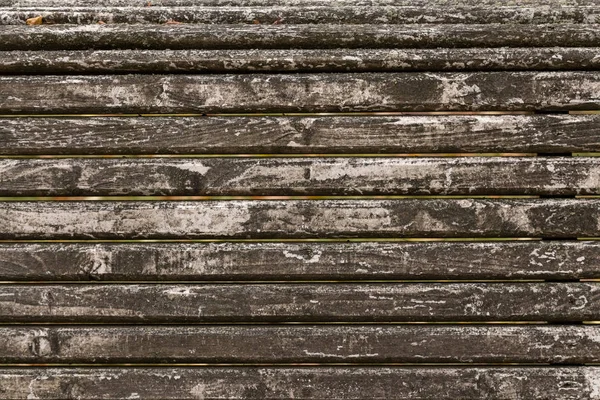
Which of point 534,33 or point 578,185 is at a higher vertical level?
point 534,33

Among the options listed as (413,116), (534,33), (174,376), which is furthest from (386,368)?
(534,33)

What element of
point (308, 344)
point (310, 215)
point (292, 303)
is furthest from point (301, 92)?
point (308, 344)

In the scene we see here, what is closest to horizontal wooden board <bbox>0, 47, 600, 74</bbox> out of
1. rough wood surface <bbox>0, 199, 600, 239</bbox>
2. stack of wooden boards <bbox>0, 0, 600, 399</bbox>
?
stack of wooden boards <bbox>0, 0, 600, 399</bbox>

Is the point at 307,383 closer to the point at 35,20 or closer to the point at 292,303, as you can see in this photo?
the point at 292,303

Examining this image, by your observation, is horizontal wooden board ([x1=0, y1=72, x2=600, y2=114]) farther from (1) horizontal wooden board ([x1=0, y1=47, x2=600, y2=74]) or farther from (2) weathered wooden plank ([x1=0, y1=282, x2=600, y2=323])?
(2) weathered wooden plank ([x1=0, y1=282, x2=600, y2=323])

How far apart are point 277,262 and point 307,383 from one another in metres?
0.42

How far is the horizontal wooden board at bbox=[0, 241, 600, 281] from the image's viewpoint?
1723mm

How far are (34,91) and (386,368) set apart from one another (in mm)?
1520

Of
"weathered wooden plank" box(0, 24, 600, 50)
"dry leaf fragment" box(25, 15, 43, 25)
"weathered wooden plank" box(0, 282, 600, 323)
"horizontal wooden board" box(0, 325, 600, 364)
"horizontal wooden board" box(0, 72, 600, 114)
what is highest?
"dry leaf fragment" box(25, 15, 43, 25)

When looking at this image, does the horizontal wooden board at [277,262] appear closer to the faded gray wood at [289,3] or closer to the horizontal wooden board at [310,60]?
the horizontal wooden board at [310,60]

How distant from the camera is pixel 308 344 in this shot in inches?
68.4

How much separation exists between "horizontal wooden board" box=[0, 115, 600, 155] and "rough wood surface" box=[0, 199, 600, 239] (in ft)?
0.59

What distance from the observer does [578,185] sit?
1.71m

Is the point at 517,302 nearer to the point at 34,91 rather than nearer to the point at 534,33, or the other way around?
the point at 534,33
